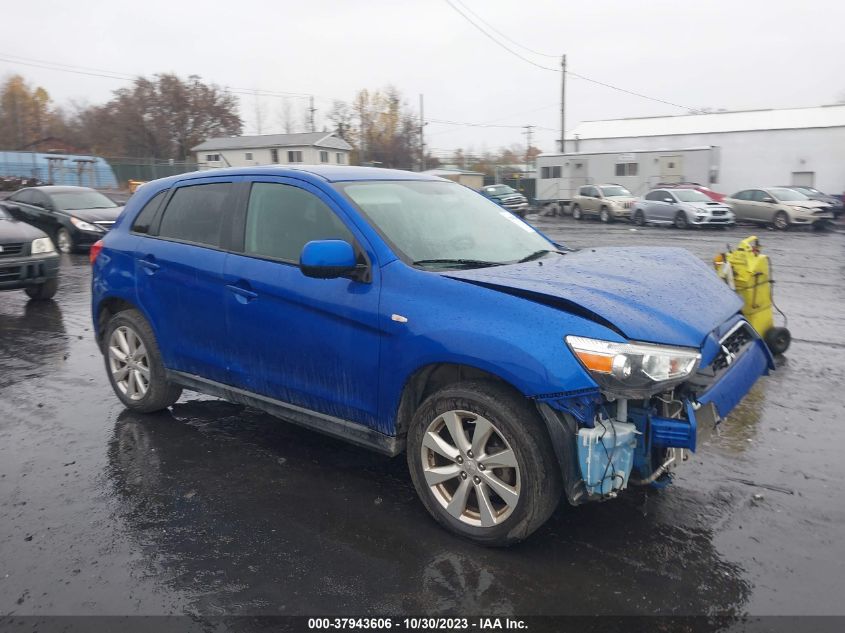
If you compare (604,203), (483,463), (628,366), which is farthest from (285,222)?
(604,203)

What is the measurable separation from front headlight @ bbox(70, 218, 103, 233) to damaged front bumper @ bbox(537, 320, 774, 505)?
1490 centimetres

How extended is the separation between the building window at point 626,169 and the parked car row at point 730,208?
6.96 m

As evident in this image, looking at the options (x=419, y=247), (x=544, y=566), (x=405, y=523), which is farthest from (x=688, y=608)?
(x=419, y=247)

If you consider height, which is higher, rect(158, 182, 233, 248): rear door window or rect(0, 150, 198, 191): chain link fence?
rect(0, 150, 198, 191): chain link fence

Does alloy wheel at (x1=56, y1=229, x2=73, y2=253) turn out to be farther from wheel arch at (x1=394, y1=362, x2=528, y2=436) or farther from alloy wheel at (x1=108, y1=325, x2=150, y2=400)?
wheel arch at (x1=394, y1=362, x2=528, y2=436)

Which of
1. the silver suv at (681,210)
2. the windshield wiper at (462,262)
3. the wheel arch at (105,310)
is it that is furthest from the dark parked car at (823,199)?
the wheel arch at (105,310)

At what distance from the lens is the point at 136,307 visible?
5195 millimetres

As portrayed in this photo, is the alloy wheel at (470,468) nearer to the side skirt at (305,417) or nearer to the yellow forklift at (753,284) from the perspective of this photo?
the side skirt at (305,417)

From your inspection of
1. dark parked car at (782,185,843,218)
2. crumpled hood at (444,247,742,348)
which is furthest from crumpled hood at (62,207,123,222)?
dark parked car at (782,185,843,218)

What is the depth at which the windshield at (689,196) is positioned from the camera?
25.5 metres

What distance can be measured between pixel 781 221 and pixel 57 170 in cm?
4445

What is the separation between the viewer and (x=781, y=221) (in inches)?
979

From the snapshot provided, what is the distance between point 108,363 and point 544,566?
3883 mm

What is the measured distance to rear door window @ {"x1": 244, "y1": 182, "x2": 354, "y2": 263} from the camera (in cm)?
412
